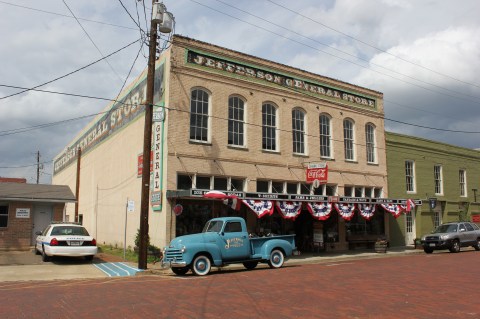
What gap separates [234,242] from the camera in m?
15.2

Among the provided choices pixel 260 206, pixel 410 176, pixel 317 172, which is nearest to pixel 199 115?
pixel 260 206

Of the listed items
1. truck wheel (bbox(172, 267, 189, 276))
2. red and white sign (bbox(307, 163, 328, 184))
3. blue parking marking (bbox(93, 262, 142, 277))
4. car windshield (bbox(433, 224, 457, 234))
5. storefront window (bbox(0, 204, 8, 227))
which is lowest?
blue parking marking (bbox(93, 262, 142, 277))

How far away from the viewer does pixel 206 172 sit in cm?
2052

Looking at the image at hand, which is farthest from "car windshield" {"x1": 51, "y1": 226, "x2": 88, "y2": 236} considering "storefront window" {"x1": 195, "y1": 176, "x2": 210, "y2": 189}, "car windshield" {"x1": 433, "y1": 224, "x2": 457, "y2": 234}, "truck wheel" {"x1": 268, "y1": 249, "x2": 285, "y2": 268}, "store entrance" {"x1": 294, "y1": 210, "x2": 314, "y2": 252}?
"car windshield" {"x1": 433, "y1": 224, "x2": 457, "y2": 234}

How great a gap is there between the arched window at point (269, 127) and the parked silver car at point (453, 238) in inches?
383

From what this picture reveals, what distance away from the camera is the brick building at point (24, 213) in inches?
938

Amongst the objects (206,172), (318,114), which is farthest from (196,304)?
(318,114)

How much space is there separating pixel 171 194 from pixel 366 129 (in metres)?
15.2

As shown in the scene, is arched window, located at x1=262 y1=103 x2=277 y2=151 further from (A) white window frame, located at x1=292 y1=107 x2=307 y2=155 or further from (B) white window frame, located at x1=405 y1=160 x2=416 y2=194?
(B) white window frame, located at x1=405 y1=160 x2=416 y2=194

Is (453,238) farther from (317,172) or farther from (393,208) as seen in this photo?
(317,172)

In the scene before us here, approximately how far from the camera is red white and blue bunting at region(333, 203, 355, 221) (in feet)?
72.9

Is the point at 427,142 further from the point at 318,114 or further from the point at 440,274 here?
the point at 440,274

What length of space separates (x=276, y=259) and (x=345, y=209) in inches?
292

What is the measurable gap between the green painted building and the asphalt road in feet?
53.3
